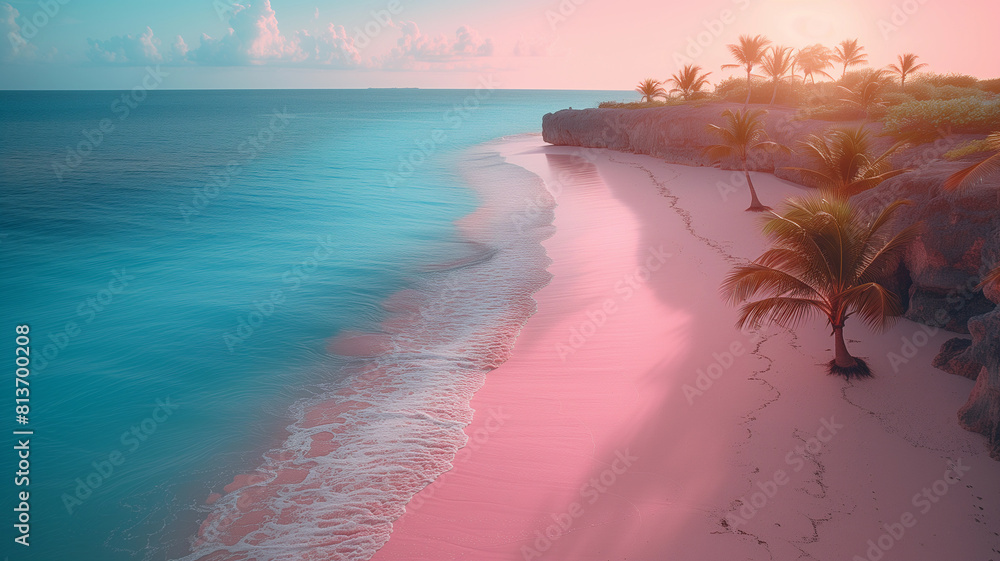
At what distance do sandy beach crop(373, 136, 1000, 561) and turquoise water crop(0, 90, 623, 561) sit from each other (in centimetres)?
373

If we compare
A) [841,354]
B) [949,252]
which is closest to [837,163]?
[949,252]

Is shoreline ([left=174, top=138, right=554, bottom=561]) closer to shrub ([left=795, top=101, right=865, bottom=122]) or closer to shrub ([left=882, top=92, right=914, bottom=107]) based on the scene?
shrub ([left=795, top=101, right=865, bottom=122])

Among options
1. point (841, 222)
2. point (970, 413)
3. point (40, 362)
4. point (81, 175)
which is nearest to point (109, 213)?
point (81, 175)

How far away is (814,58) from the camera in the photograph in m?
34.5

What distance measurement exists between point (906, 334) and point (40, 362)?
1808 cm

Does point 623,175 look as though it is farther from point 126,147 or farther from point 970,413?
point 126,147

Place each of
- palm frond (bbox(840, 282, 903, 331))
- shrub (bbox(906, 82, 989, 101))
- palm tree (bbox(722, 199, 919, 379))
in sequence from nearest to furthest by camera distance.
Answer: palm frond (bbox(840, 282, 903, 331)) < palm tree (bbox(722, 199, 919, 379)) < shrub (bbox(906, 82, 989, 101))

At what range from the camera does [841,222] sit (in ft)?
28.1

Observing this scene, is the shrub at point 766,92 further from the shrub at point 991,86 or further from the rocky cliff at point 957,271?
the rocky cliff at point 957,271

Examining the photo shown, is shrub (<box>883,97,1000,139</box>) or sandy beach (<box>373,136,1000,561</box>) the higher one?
shrub (<box>883,97,1000,139</box>)

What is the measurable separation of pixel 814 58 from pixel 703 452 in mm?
36339

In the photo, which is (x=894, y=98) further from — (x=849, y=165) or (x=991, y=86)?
(x=849, y=165)

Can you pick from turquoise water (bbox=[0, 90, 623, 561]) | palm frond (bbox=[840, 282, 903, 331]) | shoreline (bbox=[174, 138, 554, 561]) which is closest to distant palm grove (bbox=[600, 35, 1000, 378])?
palm frond (bbox=[840, 282, 903, 331])

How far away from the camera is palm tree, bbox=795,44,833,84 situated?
34.3 m
